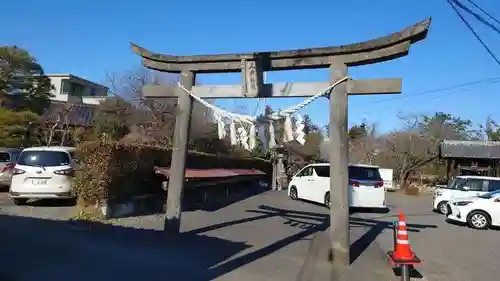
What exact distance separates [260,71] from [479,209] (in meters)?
10.0

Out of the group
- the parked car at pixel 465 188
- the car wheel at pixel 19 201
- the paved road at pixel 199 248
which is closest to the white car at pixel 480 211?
the paved road at pixel 199 248

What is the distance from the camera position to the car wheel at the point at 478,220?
14406mm

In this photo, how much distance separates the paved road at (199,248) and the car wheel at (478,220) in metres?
1.38

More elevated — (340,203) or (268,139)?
(268,139)

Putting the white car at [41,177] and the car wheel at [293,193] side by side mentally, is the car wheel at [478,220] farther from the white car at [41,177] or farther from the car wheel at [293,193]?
the white car at [41,177]

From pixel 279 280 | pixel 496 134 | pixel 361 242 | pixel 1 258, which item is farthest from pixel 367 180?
pixel 496 134

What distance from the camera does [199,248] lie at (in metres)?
8.07

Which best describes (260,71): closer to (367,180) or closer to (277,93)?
(277,93)

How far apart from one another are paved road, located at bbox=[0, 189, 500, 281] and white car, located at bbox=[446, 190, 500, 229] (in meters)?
1.38

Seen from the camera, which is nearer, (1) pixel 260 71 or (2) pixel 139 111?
(1) pixel 260 71

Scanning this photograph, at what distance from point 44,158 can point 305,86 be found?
25.4 feet

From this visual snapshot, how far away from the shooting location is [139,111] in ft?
88.8

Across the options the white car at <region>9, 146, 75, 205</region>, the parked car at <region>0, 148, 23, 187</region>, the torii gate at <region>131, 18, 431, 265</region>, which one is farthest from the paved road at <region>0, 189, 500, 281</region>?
the parked car at <region>0, 148, 23, 187</region>

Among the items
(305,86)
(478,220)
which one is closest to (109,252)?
(305,86)
